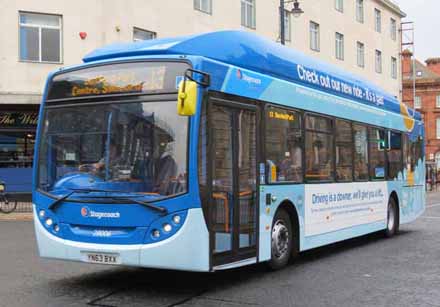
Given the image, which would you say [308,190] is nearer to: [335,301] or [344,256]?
[344,256]

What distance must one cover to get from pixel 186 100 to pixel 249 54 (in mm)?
2216

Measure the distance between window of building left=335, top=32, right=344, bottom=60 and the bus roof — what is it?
27789mm

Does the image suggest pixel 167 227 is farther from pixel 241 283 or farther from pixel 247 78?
pixel 247 78

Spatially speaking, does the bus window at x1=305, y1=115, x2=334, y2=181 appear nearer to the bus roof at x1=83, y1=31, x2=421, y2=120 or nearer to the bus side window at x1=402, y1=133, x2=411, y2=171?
the bus roof at x1=83, y1=31, x2=421, y2=120

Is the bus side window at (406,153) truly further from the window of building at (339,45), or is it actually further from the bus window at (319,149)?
the window of building at (339,45)

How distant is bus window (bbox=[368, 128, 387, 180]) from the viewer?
1275cm

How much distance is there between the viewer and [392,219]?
14328 mm

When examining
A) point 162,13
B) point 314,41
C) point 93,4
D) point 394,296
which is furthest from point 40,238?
point 314,41

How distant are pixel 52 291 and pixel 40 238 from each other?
2.34 ft

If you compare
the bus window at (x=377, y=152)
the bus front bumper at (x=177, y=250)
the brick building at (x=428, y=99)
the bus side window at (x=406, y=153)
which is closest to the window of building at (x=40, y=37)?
the bus side window at (x=406, y=153)

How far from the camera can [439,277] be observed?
904cm

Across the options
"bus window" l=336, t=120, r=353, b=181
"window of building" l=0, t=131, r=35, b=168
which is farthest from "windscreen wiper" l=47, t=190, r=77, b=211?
"window of building" l=0, t=131, r=35, b=168

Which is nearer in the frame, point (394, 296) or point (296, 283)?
point (394, 296)

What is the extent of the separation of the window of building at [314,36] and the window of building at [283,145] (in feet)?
89.8
